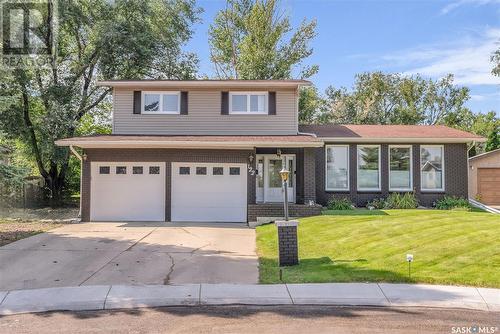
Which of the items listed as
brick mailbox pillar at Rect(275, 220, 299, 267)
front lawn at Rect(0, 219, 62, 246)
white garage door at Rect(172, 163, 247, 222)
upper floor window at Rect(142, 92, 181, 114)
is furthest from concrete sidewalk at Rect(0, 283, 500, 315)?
upper floor window at Rect(142, 92, 181, 114)

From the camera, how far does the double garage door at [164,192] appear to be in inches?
620

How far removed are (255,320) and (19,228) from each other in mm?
11605

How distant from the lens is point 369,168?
1788 centimetres

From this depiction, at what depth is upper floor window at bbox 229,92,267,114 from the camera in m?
17.9

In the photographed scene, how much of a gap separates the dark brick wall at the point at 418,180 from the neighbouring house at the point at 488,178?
4667 mm

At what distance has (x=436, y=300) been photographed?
6457 mm

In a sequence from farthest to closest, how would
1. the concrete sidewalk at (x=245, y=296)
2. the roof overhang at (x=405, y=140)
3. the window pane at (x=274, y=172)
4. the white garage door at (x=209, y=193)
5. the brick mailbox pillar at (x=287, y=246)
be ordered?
1. the window pane at (x=274, y=172)
2. the roof overhang at (x=405, y=140)
3. the white garage door at (x=209, y=193)
4. the brick mailbox pillar at (x=287, y=246)
5. the concrete sidewalk at (x=245, y=296)

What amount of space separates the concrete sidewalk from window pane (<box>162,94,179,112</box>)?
468 inches

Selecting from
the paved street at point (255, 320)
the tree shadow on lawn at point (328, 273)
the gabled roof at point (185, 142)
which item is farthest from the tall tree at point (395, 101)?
the paved street at point (255, 320)

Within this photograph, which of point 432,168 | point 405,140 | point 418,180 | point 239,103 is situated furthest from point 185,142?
point 432,168

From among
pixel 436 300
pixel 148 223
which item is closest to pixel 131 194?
pixel 148 223

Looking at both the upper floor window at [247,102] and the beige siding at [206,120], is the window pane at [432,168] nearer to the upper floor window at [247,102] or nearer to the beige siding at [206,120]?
the beige siding at [206,120]

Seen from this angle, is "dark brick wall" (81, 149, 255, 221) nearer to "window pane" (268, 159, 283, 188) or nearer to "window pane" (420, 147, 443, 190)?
"window pane" (268, 159, 283, 188)
